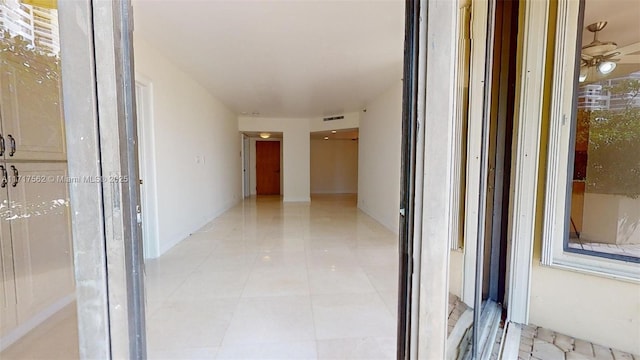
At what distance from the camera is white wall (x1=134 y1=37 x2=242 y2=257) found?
3170mm

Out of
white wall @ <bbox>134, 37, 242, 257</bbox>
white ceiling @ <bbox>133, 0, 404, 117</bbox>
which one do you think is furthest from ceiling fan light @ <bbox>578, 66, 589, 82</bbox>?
white wall @ <bbox>134, 37, 242, 257</bbox>

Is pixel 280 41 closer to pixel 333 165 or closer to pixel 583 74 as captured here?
pixel 583 74

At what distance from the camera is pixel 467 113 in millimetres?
1285

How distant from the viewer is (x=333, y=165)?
1076 centimetres

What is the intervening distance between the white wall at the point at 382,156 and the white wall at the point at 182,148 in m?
2.91

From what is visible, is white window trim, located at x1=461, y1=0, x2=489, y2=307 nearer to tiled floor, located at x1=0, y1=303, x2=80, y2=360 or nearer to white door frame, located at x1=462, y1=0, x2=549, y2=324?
white door frame, located at x1=462, y1=0, x2=549, y2=324

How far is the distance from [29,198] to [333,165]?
9.61 metres

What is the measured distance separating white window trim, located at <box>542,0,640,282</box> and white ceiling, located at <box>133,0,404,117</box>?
1.08 meters

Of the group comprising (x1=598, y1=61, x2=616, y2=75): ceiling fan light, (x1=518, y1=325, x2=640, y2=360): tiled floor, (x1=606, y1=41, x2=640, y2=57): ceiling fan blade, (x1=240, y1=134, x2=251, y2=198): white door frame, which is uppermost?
(x1=606, y1=41, x2=640, y2=57): ceiling fan blade

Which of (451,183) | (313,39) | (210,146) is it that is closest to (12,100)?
(451,183)

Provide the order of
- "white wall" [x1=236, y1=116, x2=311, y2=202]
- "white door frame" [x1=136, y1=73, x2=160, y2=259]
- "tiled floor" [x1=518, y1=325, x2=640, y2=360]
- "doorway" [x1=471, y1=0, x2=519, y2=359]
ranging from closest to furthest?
"tiled floor" [x1=518, y1=325, x2=640, y2=360], "doorway" [x1=471, y1=0, x2=519, y2=359], "white door frame" [x1=136, y1=73, x2=160, y2=259], "white wall" [x1=236, y1=116, x2=311, y2=202]

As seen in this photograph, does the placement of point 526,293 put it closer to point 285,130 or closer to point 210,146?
point 210,146

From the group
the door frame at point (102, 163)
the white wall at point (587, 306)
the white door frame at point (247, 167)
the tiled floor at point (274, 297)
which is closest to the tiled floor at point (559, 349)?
the white wall at point (587, 306)

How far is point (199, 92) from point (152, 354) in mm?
3795
